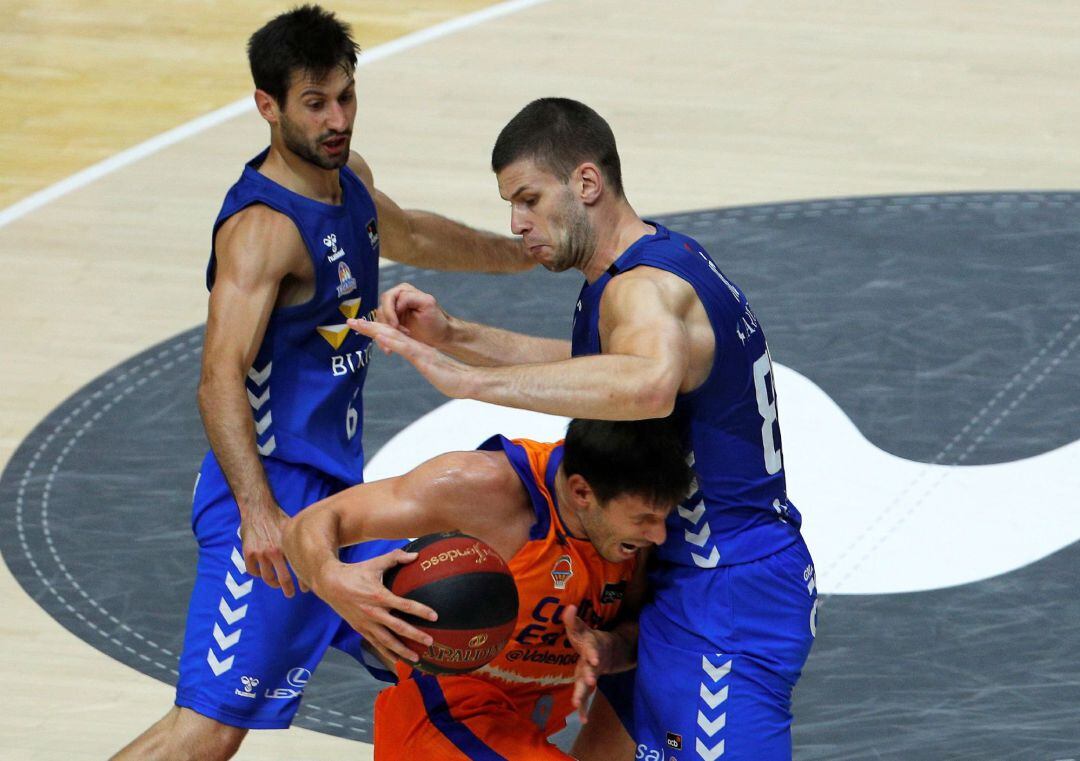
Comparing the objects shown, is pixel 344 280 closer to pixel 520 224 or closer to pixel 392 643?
pixel 520 224

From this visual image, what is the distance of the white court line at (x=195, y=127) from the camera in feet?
38.4

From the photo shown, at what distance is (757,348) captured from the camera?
5.46 meters

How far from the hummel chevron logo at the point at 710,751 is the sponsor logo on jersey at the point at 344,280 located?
1.83 m

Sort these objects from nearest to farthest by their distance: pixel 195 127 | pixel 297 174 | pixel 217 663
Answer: pixel 217 663
pixel 297 174
pixel 195 127

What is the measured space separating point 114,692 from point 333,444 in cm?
149

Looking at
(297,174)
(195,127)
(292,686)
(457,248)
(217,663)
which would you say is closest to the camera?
(217,663)

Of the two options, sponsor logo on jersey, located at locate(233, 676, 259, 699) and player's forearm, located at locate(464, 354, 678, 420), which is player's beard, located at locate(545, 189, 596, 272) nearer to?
player's forearm, located at locate(464, 354, 678, 420)

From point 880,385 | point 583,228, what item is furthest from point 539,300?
point 583,228

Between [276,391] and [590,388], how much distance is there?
1.63 metres

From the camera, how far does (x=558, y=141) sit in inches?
214

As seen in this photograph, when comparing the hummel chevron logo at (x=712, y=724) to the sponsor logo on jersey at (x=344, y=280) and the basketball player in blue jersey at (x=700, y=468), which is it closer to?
the basketball player in blue jersey at (x=700, y=468)

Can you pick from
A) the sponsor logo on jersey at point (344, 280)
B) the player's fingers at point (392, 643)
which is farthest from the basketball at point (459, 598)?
the sponsor logo on jersey at point (344, 280)

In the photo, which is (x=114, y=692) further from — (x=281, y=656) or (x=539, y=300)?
(x=539, y=300)

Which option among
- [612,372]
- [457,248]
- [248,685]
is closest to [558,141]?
[612,372]
